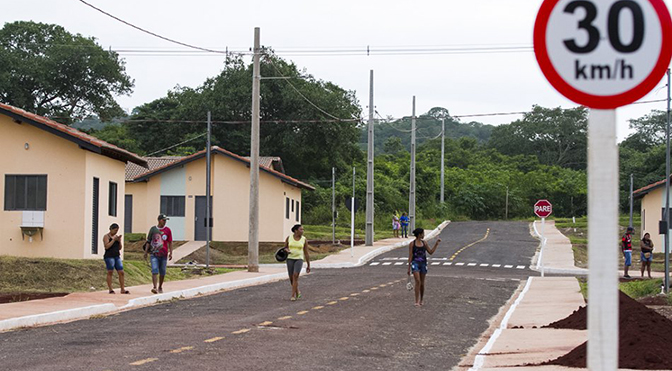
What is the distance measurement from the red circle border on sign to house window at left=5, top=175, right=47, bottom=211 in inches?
1103

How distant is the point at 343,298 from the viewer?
73.3 ft

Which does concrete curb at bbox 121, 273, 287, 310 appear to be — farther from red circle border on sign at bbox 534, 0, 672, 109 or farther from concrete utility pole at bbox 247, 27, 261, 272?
red circle border on sign at bbox 534, 0, 672, 109

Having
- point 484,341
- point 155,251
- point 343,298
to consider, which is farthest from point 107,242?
point 484,341

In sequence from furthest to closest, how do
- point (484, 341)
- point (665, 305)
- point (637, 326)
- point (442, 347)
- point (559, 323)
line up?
point (665, 305) < point (559, 323) < point (484, 341) < point (442, 347) < point (637, 326)

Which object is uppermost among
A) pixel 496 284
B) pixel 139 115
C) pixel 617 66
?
pixel 139 115

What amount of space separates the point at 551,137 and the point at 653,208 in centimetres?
6568

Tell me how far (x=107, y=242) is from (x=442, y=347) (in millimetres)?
9771

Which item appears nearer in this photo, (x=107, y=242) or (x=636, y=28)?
(x=636, y=28)

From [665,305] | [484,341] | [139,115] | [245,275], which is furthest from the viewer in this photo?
[139,115]

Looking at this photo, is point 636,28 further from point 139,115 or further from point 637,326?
point 139,115

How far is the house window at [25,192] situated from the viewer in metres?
30.4

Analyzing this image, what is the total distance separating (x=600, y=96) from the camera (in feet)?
13.4

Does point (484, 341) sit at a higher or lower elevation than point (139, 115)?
lower

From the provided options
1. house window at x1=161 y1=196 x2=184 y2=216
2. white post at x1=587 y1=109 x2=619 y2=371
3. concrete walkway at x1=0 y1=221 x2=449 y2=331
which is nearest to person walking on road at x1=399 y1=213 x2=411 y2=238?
house window at x1=161 y1=196 x2=184 y2=216
